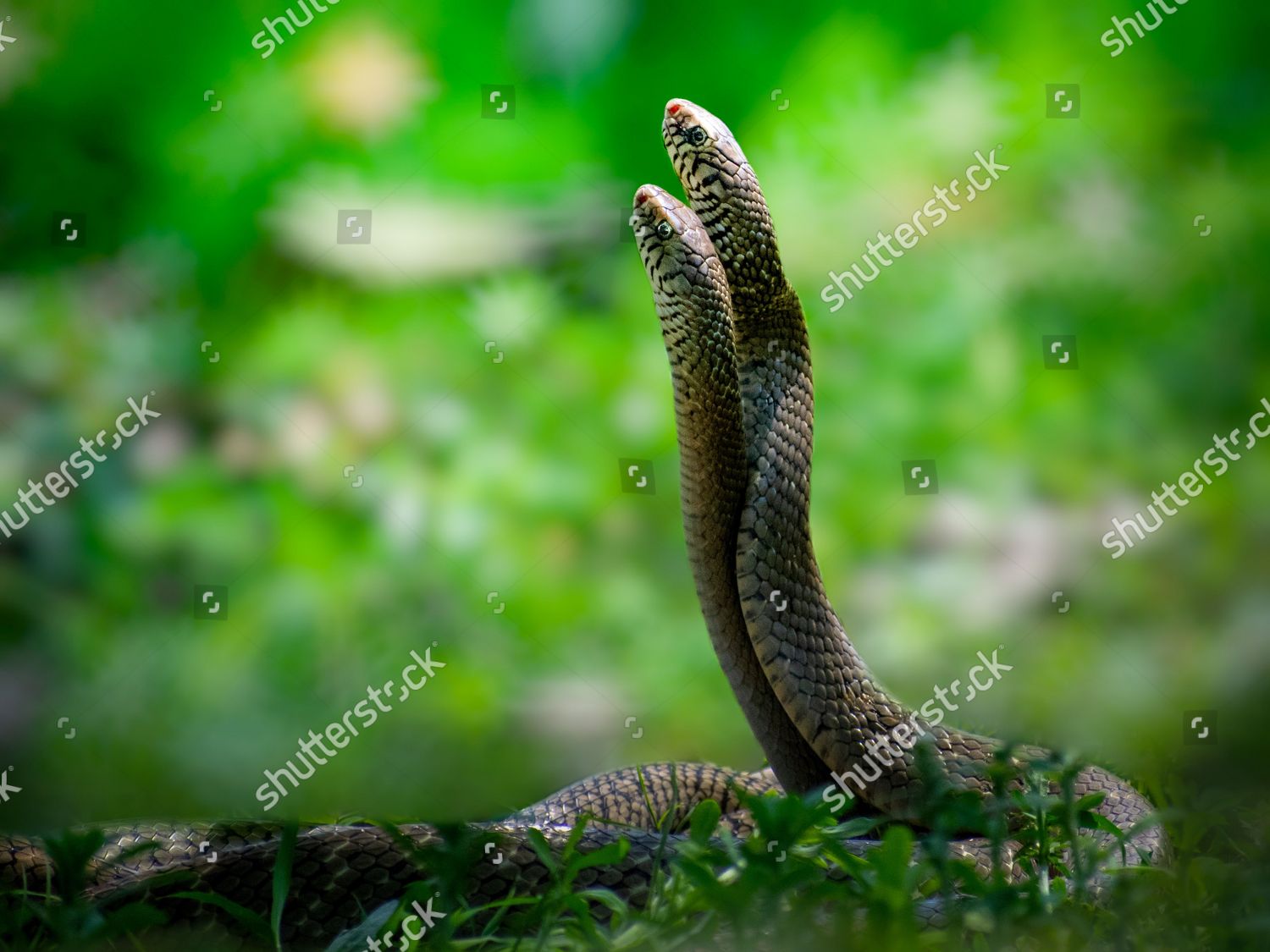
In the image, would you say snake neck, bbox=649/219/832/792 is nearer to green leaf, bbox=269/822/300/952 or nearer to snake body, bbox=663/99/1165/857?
snake body, bbox=663/99/1165/857

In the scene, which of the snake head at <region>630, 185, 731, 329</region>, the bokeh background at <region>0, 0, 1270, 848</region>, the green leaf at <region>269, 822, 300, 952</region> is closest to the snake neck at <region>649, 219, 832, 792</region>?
the snake head at <region>630, 185, 731, 329</region>

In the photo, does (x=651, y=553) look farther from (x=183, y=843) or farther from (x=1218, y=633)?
(x=183, y=843)

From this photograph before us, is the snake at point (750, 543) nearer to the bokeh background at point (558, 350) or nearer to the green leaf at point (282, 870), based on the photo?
the green leaf at point (282, 870)

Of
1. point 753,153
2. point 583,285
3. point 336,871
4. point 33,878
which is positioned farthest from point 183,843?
point 753,153

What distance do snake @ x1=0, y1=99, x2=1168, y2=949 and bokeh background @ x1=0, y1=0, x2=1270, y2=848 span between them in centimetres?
309

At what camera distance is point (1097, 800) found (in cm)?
167

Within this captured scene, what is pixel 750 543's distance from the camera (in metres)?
2.57

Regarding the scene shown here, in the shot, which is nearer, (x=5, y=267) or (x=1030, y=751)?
(x=1030, y=751)

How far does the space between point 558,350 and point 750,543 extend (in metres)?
4.08

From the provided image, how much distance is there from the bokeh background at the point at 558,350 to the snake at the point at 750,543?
122 inches

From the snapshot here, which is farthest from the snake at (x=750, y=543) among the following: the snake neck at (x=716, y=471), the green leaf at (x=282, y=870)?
the green leaf at (x=282, y=870)

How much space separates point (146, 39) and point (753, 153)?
346cm

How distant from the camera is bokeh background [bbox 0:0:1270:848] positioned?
595 centimetres

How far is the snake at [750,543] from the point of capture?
8.27 ft
